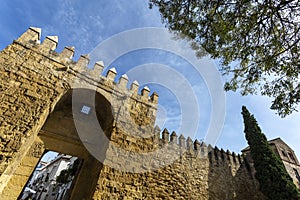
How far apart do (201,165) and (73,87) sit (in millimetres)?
6246

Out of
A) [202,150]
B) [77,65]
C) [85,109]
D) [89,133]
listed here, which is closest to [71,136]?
[89,133]

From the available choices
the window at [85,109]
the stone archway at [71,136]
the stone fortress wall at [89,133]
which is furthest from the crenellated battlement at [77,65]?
the window at [85,109]

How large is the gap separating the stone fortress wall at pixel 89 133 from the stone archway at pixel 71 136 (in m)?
0.03

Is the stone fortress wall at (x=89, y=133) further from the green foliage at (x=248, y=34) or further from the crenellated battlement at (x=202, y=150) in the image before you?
the green foliage at (x=248, y=34)

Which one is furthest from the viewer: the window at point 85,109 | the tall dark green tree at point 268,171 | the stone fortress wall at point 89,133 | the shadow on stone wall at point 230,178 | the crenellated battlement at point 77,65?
the tall dark green tree at point 268,171

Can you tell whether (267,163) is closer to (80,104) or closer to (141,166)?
(141,166)

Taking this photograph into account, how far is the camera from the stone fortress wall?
4.02 metres

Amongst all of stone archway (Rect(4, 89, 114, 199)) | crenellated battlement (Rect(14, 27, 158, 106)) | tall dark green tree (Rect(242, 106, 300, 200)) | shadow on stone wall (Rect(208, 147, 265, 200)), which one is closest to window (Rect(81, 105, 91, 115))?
stone archway (Rect(4, 89, 114, 199))

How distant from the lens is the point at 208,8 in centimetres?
Result: 426

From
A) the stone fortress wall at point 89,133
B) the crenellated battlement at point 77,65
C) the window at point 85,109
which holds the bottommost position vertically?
the stone fortress wall at point 89,133

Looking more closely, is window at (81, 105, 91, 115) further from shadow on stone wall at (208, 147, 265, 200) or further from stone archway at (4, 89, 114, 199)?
shadow on stone wall at (208, 147, 265, 200)

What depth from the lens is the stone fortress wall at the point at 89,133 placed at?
4.02 m

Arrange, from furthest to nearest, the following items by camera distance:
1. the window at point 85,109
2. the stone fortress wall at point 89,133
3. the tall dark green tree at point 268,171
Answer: the tall dark green tree at point 268,171
the window at point 85,109
the stone fortress wall at point 89,133

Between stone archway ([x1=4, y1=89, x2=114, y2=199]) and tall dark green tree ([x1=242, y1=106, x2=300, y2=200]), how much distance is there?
824 centimetres
